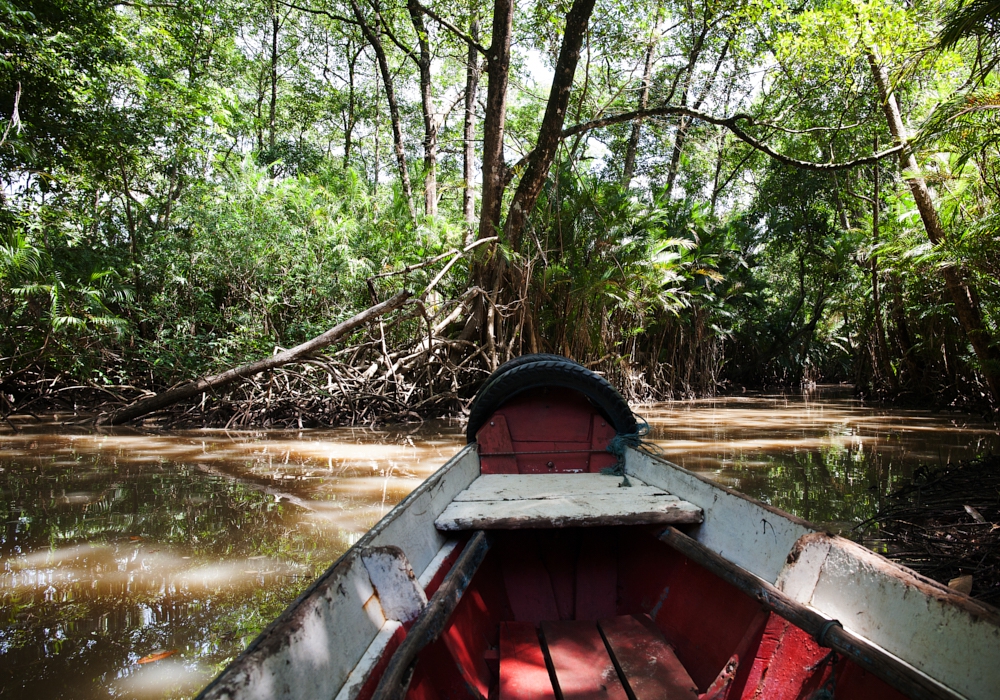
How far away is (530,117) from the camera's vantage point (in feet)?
61.5

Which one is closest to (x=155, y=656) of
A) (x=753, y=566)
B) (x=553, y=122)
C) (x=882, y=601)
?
(x=753, y=566)

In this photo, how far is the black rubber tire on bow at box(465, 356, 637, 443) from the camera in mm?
3883

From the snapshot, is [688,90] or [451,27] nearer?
[451,27]

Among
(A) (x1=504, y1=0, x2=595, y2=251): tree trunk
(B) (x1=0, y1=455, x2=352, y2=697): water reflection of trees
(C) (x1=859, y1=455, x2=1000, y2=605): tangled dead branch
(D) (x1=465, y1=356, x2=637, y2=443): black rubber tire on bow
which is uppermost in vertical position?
(A) (x1=504, y1=0, x2=595, y2=251): tree trunk

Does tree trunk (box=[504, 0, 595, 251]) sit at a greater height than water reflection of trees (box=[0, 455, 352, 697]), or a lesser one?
greater

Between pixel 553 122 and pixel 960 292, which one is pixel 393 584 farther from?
pixel 960 292

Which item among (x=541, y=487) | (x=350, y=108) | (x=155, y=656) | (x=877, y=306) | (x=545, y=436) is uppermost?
(x=350, y=108)

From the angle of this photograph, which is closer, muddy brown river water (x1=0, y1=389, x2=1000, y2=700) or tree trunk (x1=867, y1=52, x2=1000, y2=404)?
muddy brown river water (x1=0, y1=389, x2=1000, y2=700)

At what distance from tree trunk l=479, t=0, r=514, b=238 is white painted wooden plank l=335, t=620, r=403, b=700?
8.40m

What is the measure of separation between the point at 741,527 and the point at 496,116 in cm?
839

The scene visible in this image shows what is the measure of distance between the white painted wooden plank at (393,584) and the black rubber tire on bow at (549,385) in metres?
2.03

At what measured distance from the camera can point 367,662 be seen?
1548 millimetres

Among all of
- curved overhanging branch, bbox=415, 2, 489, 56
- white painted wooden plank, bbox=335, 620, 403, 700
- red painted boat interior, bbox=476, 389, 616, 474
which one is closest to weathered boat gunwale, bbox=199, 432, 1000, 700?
white painted wooden plank, bbox=335, 620, 403, 700

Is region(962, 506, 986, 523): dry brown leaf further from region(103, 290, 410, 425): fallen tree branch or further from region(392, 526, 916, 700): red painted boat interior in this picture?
region(103, 290, 410, 425): fallen tree branch
